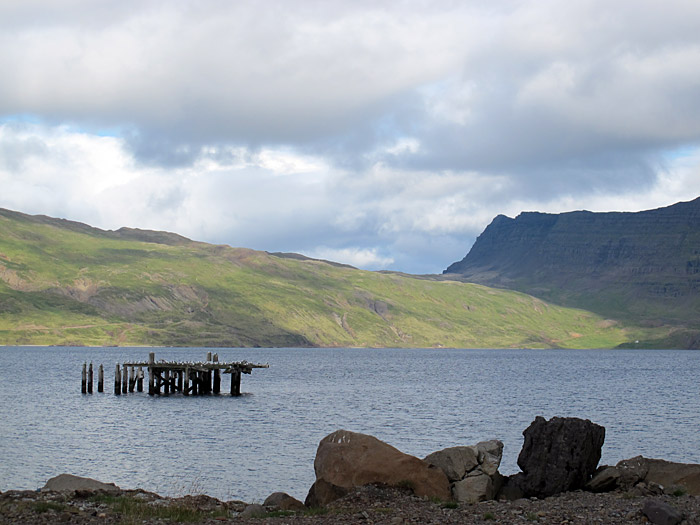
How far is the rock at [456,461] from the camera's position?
30469 millimetres

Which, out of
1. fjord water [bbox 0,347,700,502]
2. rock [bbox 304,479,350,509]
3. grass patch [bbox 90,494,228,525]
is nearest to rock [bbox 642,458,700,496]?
fjord water [bbox 0,347,700,502]

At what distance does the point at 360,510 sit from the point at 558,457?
31.5ft

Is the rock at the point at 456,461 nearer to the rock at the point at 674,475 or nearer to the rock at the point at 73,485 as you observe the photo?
the rock at the point at 674,475

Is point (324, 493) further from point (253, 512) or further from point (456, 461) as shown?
point (456, 461)

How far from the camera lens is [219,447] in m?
52.0

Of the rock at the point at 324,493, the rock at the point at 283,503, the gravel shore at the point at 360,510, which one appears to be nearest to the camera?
the gravel shore at the point at 360,510

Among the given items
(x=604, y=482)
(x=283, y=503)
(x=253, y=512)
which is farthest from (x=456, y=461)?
(x=253, y=512)

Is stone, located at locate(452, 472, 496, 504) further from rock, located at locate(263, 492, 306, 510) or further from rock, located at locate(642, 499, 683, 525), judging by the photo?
rock, located at locate(642, 499, 683, 525)

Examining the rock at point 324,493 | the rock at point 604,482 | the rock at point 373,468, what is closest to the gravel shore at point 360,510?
the rock at point 373,468

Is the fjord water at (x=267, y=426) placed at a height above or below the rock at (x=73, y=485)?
below

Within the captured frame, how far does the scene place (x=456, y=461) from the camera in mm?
30750

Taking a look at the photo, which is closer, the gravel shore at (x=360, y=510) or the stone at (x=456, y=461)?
the gravel shore at (x=360, y=510)

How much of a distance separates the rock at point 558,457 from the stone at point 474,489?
5.30 feet

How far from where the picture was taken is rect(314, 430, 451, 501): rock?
28375mm
